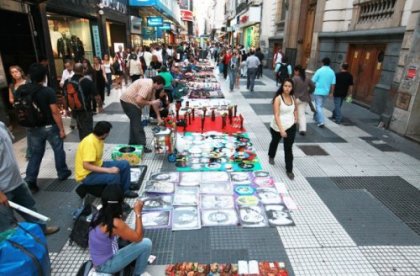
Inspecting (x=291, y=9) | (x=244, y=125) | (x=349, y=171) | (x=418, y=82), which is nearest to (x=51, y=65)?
(x=244, y=125)

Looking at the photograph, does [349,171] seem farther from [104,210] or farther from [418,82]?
[104,210]

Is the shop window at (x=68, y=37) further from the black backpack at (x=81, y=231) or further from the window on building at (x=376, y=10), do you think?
the window on building at (x=376, y=10)

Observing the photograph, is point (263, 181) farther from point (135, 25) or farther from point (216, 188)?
point (135, 25)

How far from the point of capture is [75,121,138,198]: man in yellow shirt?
12.4 ft

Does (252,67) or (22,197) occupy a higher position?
(252,67)

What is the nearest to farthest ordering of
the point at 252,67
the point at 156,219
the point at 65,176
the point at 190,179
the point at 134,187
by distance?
1. the point at 156,219
2. the point at 134,187
3. the point at 65,176
4. the point at 190,179
5. the point at 252,67

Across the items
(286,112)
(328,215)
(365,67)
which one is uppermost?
(365,67)

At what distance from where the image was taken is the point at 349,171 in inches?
227

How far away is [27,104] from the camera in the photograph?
4.35m

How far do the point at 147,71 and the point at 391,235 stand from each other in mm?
12738

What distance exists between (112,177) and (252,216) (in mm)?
2158

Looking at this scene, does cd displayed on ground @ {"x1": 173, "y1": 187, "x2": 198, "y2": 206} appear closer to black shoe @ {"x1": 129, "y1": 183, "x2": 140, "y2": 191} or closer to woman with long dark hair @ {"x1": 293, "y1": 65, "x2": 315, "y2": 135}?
black shoe @ {"x1": 129, "y1": 183, "x2": 140, "y2": 191}

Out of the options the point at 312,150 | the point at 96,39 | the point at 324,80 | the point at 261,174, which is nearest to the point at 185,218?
the point at 261,174

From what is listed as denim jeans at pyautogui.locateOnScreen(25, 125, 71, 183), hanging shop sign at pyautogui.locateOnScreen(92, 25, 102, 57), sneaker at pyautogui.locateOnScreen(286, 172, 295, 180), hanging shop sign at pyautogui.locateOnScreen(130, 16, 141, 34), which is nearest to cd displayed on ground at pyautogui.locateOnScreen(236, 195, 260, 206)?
sneaker at pyautogui.locateOnScreen(286, 172, 295, 180)
